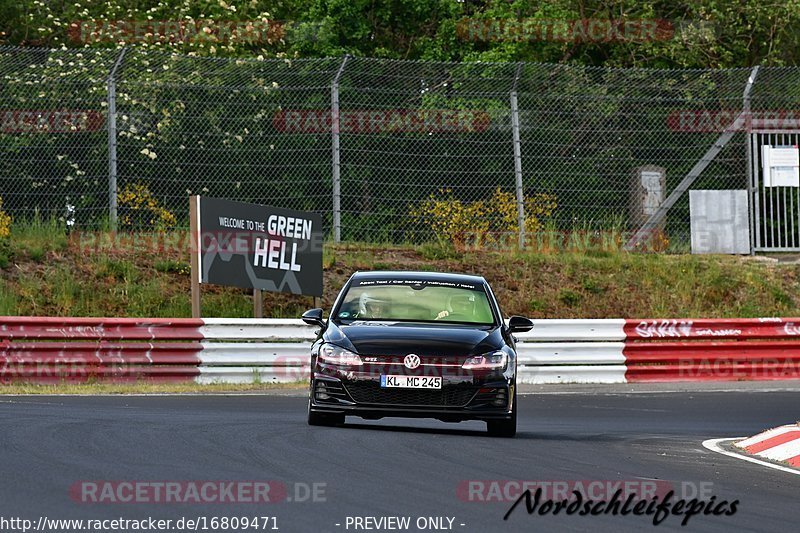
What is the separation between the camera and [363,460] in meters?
10.8

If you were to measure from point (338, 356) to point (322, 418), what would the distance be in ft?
2.52

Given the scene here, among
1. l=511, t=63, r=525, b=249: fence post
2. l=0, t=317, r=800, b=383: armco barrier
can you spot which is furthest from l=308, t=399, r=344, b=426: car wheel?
l=511, t=63, r=525, b=249: fence post

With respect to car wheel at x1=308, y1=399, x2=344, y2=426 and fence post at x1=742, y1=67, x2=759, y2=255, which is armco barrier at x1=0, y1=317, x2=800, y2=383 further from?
car wheel at x1=308, y1=399, x2=344, y2=426

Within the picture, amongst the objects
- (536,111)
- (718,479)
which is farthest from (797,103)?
(718,479)

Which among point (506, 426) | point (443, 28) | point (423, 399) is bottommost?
point (506, 426)

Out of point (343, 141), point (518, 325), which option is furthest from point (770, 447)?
point (343, 141)

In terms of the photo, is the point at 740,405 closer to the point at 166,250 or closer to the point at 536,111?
the point at 536,111

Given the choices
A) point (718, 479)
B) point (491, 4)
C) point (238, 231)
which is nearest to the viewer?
point (718, 479)

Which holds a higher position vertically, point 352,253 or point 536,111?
point 536,111

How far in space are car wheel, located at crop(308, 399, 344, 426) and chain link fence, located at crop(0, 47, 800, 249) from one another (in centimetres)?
1097

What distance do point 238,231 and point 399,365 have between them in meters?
9.68

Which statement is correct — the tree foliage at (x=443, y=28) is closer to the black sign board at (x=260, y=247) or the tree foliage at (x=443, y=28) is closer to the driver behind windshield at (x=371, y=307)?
the black sign board at (x=260, y=247)

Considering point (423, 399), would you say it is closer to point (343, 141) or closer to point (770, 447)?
point (770, 447)

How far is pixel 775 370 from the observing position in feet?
76.3
